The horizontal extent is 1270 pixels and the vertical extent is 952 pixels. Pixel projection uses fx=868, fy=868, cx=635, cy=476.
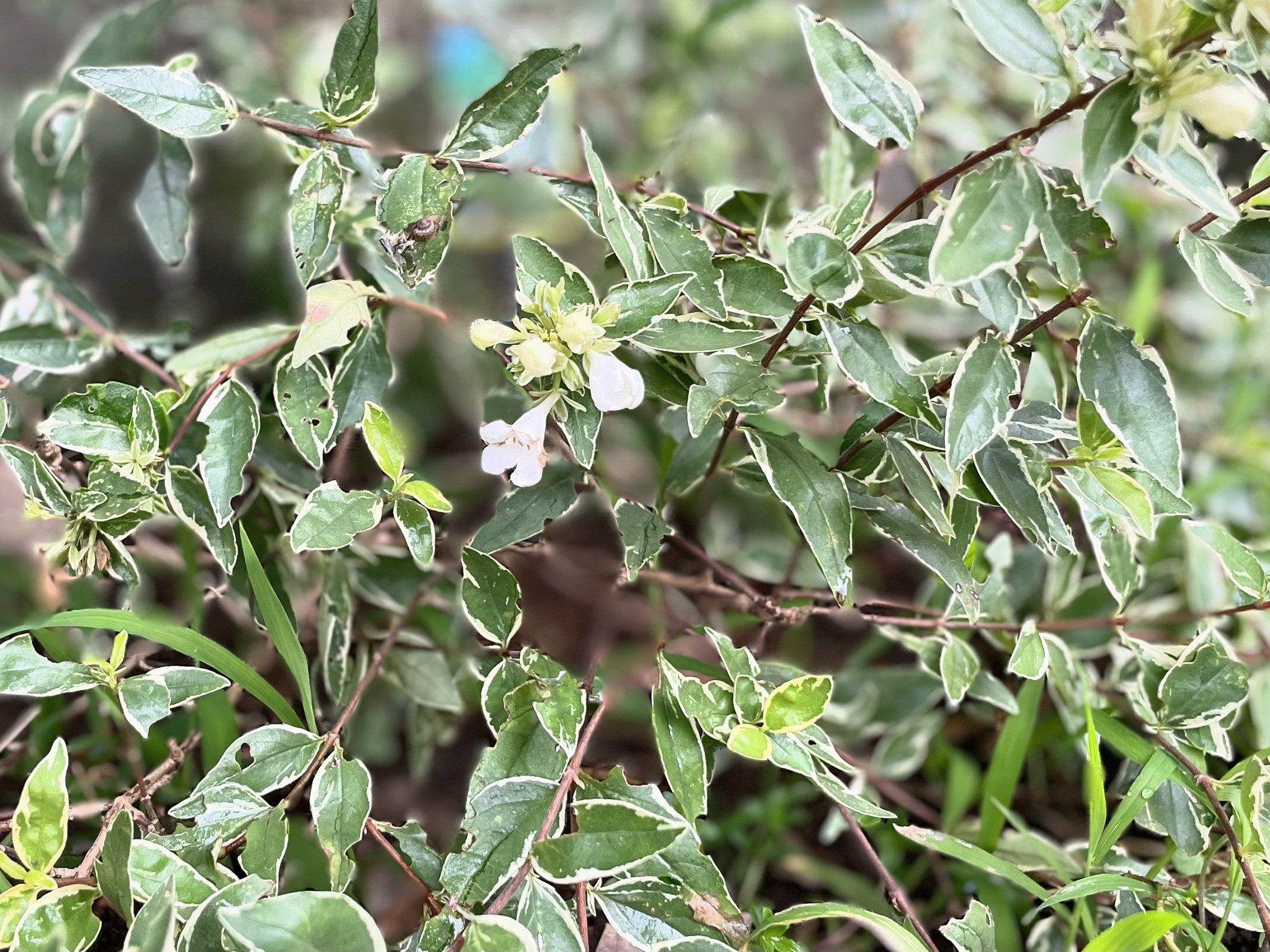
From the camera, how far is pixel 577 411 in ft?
2.06

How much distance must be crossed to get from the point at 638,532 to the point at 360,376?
0.28m

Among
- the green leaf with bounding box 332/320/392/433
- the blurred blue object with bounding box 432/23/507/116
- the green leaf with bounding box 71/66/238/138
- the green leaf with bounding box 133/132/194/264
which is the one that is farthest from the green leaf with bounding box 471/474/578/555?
the blurred blue object with bounding box 432/23/507/116

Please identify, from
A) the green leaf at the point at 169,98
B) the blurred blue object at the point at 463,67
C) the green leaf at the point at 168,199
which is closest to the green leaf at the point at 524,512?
the green leaf at the point at 169,98

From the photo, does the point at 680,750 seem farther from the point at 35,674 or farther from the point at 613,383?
the point at 35,674

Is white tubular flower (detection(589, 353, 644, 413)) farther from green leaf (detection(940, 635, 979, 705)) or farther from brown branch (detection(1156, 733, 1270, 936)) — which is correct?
brown branch (detection(1156, 733, 1270, 936))

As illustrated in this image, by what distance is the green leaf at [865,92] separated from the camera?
1.97ft

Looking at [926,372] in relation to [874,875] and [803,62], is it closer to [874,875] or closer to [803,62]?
[874,875]

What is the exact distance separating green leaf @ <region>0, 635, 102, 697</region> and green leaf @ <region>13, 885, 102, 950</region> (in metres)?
0.14

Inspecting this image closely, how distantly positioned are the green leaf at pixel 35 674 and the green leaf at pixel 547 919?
36 cm

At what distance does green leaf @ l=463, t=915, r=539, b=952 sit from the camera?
53cm

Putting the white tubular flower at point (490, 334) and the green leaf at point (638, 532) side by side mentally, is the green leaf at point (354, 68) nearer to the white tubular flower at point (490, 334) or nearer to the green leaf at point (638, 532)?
the white tubular flower at point (490, 334)

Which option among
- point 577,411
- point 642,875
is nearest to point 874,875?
point 642,875

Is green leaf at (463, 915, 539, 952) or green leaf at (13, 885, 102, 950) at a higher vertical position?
green leaf at (463, 915, 539, 952)

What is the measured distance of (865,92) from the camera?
0.61 meters
